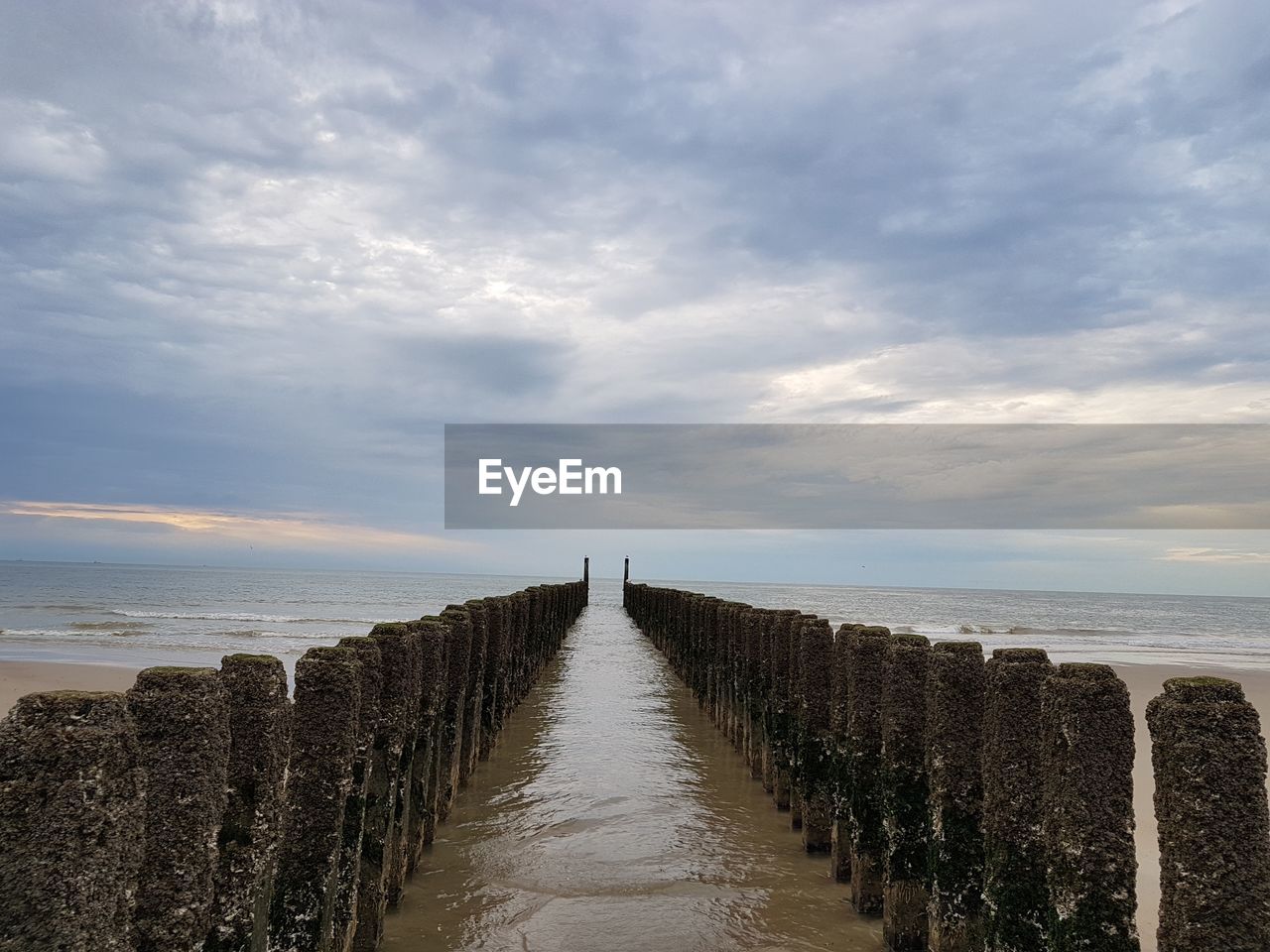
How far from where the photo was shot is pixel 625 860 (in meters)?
7.28

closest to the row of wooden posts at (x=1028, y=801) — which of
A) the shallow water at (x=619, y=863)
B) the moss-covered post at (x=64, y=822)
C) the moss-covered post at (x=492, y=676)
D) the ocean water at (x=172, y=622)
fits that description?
the shallow water at (x=619, y=863)

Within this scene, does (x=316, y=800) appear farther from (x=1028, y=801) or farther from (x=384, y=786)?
(x=1028, y=801)

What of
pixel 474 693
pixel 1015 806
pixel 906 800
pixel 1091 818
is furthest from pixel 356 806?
pixel 474 693

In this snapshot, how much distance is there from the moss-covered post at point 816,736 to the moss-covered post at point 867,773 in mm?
1281

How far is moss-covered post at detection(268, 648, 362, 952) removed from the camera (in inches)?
158

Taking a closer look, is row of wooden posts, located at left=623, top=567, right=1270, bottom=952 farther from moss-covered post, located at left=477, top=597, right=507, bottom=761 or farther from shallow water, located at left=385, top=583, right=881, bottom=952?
moss-covered post, located at left=477, top=597, right=507, bottom=761

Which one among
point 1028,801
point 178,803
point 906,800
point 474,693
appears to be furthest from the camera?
point 474,693

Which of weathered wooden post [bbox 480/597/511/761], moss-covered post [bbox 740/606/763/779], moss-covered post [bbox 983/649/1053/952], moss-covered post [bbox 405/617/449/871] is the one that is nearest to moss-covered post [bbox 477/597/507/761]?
weathered wooden post [bbox 480/597/511/761]

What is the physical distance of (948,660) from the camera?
4852mm

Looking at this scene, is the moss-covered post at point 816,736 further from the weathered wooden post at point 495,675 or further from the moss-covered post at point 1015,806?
the weathered wooden post at point 495,675

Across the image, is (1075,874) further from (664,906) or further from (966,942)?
(664,906)

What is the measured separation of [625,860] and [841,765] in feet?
6.56

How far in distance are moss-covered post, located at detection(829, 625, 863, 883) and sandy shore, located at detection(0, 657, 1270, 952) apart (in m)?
2.13

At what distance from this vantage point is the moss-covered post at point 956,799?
464 centimetres
